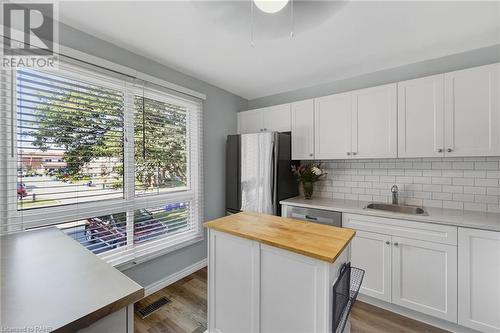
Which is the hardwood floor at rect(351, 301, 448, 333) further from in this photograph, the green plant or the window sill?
the window sill

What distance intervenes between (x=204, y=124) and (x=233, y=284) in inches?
80.0

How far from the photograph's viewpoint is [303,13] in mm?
1393

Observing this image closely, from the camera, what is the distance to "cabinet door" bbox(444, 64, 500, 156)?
1779mm

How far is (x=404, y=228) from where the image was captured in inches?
75.5

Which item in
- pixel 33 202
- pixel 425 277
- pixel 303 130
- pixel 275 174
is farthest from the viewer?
pixel 303 130

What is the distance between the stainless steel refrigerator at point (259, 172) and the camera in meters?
2.60

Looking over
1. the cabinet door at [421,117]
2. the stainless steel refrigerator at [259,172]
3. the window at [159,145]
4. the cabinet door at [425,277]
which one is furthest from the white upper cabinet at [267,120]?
the cabinet door at [425,277]

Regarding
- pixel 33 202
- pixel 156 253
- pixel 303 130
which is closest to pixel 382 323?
pixel 303 130

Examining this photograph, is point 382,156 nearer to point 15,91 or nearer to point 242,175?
point 242,175

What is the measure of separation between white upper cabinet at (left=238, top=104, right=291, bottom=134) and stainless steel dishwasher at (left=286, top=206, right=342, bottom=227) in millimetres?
1094

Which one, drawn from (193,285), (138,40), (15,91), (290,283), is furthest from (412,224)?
(15,91)

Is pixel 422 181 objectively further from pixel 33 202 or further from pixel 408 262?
pixel 33 202

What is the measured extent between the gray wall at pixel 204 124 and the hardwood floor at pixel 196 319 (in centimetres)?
31

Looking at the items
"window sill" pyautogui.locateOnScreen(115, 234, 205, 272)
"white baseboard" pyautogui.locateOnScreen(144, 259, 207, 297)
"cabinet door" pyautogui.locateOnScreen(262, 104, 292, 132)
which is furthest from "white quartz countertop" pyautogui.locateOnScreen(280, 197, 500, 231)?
"white baseboard" pyautogui.locateOnScreen(144, 259, 207, 297)
